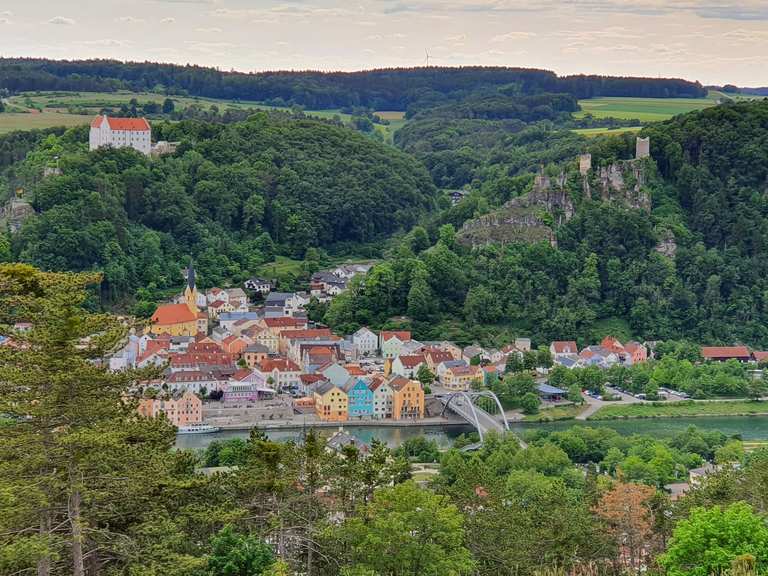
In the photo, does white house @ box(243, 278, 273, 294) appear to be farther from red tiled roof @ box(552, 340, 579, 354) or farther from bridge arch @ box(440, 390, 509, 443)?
bridge arch @ box(440, 390, 509, 443)

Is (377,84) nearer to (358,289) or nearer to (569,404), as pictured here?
(358,289)

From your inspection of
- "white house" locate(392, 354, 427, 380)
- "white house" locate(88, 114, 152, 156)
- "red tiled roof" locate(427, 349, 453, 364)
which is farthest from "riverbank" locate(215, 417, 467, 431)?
"white house" locate(88, 114, 152, 156)

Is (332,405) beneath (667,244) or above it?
beneath

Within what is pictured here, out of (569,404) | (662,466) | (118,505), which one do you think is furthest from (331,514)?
(569,404)

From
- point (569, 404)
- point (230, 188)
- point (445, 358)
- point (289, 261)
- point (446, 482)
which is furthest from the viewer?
point (230, 188)

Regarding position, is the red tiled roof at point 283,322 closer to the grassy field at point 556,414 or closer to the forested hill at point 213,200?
the forested hill at point 213,200

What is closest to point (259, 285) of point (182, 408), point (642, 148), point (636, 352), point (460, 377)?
point (460, 377)

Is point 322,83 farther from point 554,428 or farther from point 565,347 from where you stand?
point 554,428
